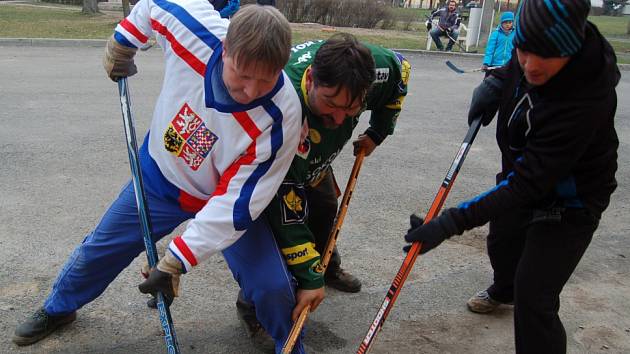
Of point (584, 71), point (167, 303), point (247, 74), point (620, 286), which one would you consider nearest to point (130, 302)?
point (167, 303)

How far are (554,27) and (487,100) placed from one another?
84 centimetres

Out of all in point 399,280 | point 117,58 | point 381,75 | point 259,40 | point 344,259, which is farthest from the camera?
point 344,259

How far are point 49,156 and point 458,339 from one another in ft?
12.2

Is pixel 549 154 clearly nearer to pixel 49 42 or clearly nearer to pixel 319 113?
pixel 319 113

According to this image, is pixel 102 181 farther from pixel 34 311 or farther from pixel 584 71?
pixel 584 71

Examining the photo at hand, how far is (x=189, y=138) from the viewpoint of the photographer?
2.41m

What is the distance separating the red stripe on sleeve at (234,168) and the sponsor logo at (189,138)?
0.12 metres

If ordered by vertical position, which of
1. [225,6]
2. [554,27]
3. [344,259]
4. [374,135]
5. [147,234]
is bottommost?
[344,259]

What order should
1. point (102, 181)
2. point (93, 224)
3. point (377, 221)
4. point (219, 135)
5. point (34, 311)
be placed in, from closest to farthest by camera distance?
1. point (219, 135)
2. point (34, 311)
3. point (93, 224)
4. point (377, 221)
5. point (102, 181)

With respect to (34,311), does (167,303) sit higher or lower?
higher

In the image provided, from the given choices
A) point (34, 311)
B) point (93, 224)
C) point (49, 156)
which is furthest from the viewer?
point (49, 156)

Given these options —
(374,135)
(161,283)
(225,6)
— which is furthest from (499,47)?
(161,283)

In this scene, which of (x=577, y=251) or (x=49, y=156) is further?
(x=49, y=156)

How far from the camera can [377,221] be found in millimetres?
4383
